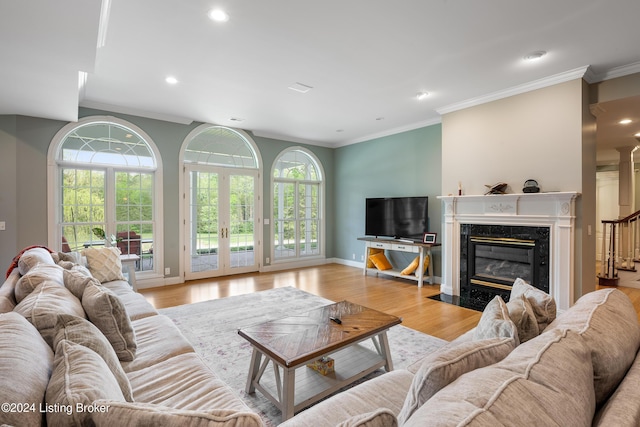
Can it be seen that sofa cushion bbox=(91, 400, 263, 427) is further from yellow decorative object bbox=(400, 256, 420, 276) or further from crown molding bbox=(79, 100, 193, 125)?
crown molding bbox=(79, 100, 193, 125)

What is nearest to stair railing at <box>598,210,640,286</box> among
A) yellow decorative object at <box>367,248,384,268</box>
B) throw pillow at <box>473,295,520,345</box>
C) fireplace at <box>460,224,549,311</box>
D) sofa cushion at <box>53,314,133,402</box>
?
fireplace at <box>460,224,549,311</box>

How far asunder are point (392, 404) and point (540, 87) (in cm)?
416

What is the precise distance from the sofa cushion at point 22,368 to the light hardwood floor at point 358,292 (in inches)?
124

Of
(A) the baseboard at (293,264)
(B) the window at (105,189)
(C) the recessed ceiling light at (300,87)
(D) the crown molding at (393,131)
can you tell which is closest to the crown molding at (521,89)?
(D) the crown molding at (393,131)

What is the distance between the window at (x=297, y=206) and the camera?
6793mm

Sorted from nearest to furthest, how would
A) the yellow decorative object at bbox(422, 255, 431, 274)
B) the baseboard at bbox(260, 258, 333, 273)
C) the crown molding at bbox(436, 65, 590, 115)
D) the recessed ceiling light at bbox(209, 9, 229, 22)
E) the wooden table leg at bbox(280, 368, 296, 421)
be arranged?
the wooden table leg at bbox(280, 368, 296, 421) < the recessed ceiling light at bbox(209, 9, 229, 22) < the crown molding at bbox(436, 65, 590, 115) < the yellow decorative object at bbox(422, 255, 431, 274) < the baseboard at bbox(260, 258, 333, 273)

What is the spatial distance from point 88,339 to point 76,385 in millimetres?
484

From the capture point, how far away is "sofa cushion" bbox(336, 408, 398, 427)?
689 mm

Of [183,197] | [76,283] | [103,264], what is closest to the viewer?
[76,283]

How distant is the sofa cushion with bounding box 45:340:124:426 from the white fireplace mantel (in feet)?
14.2

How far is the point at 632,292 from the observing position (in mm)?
4887

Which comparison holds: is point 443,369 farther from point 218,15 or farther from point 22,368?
point 218,15

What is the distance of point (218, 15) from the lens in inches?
99.9

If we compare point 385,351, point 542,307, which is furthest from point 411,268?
point 542,307
